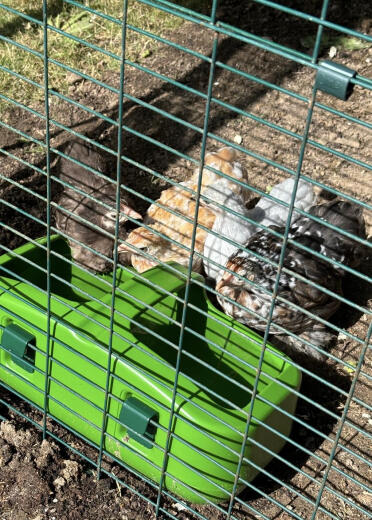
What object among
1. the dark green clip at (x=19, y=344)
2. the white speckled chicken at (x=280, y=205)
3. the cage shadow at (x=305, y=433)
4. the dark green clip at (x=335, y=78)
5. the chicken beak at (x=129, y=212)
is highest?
the dark green clip at (x=335, y=78)

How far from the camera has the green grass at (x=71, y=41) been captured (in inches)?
164

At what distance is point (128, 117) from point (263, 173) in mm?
808

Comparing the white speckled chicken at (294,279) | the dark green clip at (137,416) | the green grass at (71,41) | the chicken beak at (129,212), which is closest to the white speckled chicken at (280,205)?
the white speckled chicken at (294,279)

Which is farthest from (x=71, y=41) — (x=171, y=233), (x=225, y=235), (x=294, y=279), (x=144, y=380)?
(x=144, y=380)

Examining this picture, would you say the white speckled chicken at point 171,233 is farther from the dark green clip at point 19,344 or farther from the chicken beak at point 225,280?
the dark green clip at point 19,344

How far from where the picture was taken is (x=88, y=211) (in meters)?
3.14

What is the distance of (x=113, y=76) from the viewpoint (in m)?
4.27

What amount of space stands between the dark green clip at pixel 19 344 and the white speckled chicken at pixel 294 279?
71 cm

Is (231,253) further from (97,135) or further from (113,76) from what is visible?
(113,76)

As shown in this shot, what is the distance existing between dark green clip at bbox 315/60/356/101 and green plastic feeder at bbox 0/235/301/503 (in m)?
0.86

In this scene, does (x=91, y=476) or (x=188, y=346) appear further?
(x=188, y=346)

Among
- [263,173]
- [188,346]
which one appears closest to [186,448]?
[188,346]

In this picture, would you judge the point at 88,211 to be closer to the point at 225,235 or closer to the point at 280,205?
the point at 225,235

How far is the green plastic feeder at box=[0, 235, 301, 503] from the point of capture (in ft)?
7.31
